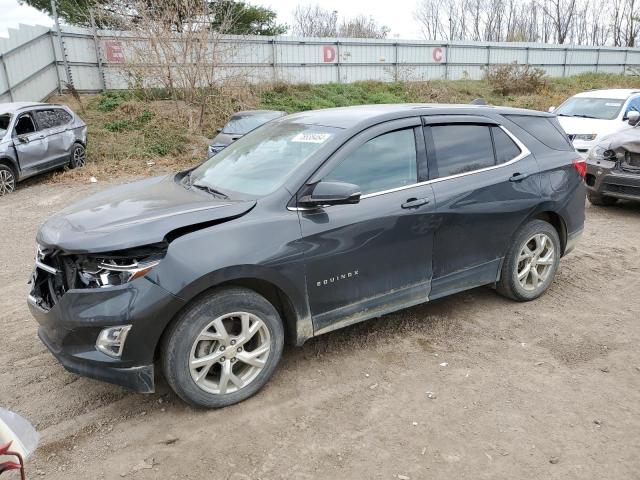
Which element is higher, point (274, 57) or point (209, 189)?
point (274, 57)

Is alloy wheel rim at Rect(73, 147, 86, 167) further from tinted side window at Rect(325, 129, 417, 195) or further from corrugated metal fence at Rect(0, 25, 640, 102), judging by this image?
tinted side window at Rect(325, 129, 417, 195)

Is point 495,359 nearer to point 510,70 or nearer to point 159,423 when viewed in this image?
point 159,423

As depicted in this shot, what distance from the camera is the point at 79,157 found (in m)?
12.7

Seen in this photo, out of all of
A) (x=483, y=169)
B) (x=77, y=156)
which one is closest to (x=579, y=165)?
(x=483, y=169)

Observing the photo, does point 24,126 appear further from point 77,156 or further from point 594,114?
point 594,114

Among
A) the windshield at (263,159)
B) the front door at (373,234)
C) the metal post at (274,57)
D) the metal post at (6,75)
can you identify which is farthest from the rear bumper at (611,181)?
the metal post at (274,57)

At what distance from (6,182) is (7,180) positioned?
0.17ft

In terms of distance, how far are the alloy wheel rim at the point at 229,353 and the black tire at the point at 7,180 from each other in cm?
922

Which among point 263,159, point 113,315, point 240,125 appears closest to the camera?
point 113,315

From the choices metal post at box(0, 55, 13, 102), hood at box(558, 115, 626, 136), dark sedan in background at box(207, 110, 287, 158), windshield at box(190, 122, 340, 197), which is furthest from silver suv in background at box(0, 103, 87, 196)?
hood at box(558, 115, 626, 136)

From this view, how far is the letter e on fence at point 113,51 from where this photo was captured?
18347 mm

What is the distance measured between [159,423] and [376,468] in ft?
4.31

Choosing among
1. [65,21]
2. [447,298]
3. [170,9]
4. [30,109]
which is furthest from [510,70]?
[447,298]

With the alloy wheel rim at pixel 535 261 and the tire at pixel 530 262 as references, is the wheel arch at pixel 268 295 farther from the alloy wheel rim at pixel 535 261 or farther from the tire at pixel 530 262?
the alloy wheel rim at pixel 535 261
